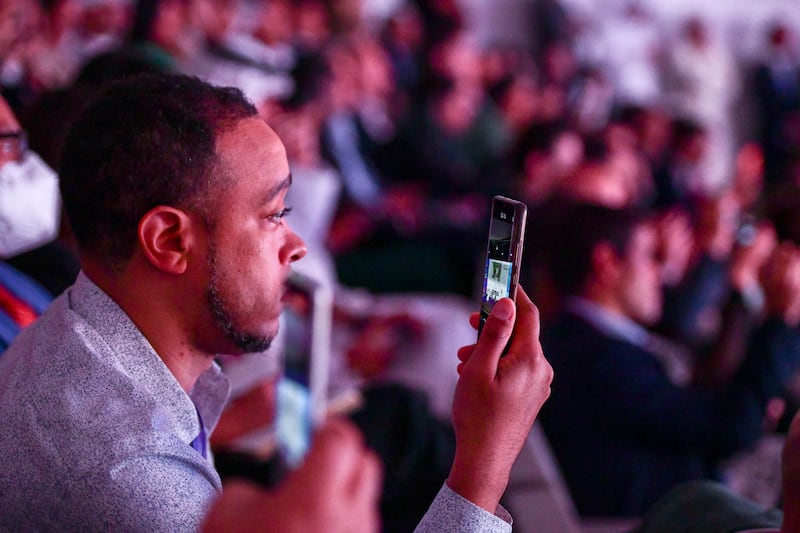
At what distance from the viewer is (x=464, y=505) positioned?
0.79 m

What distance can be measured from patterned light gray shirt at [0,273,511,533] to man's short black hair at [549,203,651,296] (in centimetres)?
128

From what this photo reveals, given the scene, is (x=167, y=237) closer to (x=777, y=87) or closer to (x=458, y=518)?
(x=458, y=518)

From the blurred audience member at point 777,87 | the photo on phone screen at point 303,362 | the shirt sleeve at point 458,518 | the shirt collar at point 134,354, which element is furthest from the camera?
the blurred audience member at point 777,87

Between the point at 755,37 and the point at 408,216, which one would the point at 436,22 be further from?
the point at 755,37

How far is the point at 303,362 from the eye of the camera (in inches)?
71.4

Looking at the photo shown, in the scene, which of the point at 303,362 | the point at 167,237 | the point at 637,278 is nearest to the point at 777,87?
the point at 637,278

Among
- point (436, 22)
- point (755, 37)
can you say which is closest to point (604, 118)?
point (436, 22)

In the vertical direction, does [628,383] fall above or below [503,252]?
below

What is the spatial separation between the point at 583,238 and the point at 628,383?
366 millimetres

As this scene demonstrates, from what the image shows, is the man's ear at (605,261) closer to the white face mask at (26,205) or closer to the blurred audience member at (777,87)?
the white face mask at (26,205)

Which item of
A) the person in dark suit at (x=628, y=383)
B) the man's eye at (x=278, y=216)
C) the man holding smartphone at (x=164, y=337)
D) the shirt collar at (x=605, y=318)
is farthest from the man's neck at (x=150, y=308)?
the shirt collar at (x=605, y=318)

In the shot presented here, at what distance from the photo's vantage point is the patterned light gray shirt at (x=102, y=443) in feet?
2.64

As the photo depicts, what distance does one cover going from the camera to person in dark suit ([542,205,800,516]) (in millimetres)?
1836

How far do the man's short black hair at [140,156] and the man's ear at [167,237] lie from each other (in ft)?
0.04
